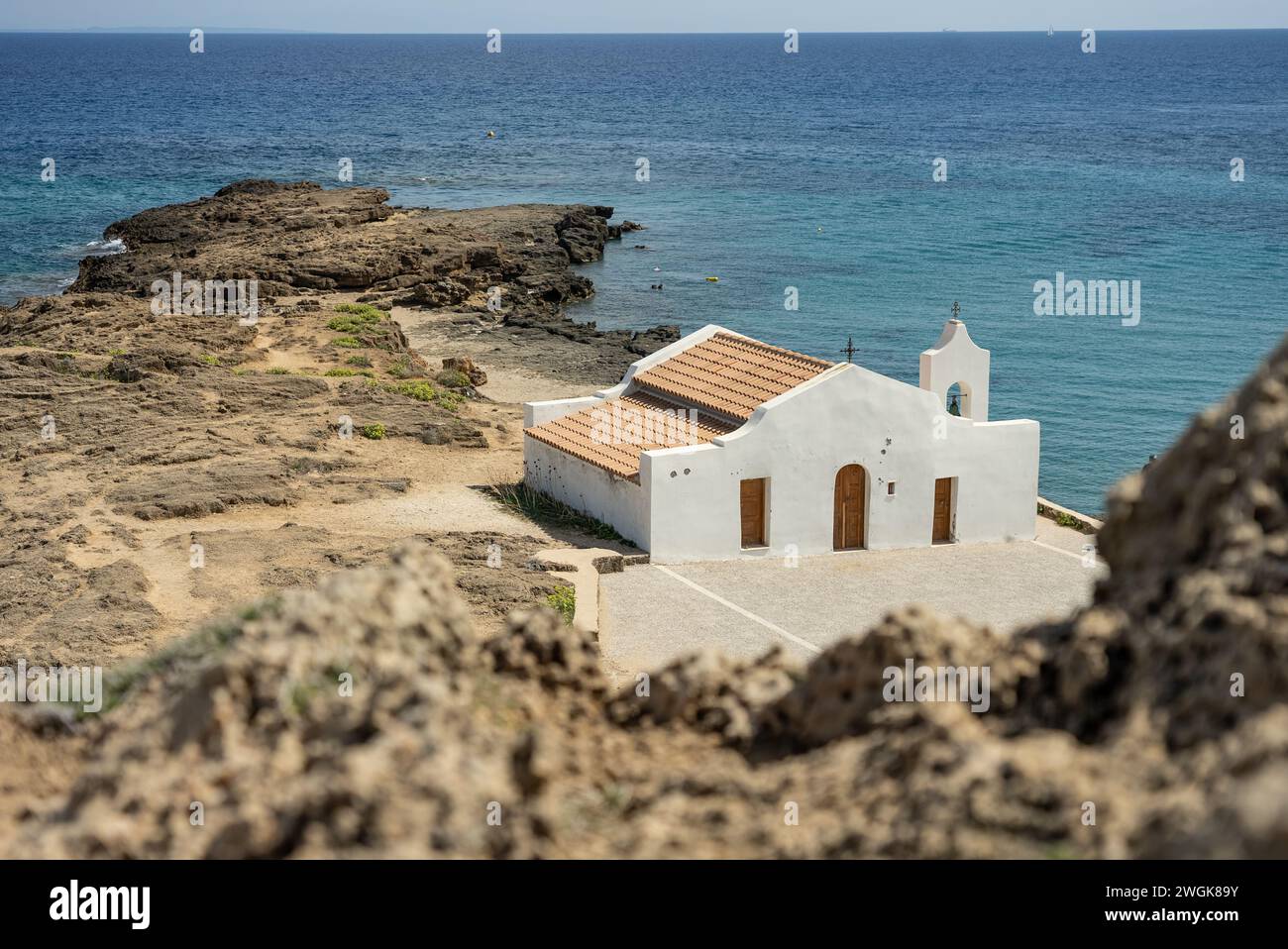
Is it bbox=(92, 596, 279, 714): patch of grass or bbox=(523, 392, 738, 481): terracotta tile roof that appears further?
bbox=(523, 392, 738, 481): terracotta tile roof

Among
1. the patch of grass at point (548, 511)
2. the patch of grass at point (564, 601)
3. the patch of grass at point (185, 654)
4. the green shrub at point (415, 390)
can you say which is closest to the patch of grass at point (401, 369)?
the green shrub at point (415, 390)

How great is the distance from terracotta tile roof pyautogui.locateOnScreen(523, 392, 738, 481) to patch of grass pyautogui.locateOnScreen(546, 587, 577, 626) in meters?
3.49

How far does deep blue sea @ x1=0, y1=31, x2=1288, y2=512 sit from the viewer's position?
51219mm

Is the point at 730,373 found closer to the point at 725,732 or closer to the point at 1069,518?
the point at 1069,518

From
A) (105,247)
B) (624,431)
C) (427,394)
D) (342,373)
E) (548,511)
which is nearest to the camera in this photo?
(624,431)

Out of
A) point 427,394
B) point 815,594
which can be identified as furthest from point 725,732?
point 427,394

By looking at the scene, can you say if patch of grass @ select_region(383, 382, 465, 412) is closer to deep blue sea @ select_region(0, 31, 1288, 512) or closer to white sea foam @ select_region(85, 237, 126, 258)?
deep blue sea @ select_region(0, 31, 1288, 512)

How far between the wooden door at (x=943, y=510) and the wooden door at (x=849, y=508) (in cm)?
157

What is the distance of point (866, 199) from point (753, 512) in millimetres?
69042

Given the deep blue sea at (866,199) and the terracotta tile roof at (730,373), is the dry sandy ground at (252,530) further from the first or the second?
the deep blue sea at (866,199)

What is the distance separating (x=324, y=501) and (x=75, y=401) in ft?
28.7

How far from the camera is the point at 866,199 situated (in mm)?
91375

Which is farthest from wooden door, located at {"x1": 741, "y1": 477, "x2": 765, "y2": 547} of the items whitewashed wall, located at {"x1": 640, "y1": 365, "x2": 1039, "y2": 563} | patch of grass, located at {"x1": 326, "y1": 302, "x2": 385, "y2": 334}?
patch of grass, located at {"x1": 326, "y1": 302, "x2": 385, "y2": 334}
